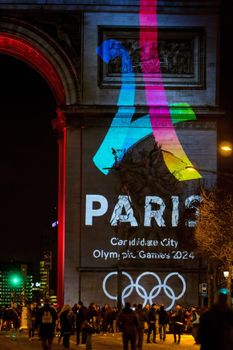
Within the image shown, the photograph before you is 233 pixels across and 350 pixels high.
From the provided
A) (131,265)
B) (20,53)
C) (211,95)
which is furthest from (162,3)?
(131,265)

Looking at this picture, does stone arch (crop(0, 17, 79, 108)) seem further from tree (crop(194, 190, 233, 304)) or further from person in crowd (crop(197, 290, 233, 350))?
person in crowd (crop(197, 290, 233, 350))

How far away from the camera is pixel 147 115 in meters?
53.2

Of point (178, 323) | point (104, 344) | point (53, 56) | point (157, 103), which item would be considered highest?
point (53, 56)

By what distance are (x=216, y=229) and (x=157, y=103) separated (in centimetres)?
1143

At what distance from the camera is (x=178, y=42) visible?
5384 cm

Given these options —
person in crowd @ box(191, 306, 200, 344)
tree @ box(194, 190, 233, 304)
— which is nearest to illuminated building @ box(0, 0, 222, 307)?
person in crowd @ box(191, 306, 200, 344)

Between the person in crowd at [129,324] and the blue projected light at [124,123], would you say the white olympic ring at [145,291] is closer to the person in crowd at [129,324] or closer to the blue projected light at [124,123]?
the blue projected light at [124,123]

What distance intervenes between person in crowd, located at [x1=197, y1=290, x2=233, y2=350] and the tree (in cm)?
2990

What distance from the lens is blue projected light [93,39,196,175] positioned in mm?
53000

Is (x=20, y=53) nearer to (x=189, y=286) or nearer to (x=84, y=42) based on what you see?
(x=84, y=42)

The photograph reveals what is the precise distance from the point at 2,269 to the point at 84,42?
125 meters

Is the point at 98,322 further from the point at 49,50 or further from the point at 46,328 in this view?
the point at 46,328

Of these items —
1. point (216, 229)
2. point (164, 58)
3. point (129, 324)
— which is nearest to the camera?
point (129, 324)

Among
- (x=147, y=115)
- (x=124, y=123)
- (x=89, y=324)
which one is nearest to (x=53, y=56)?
(x=124, y=123)
